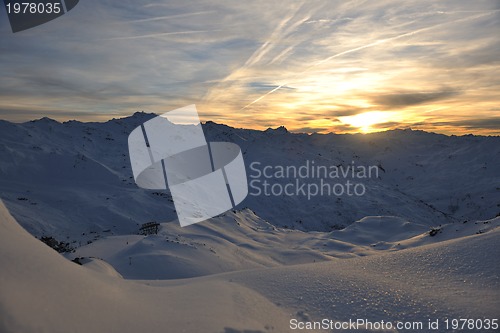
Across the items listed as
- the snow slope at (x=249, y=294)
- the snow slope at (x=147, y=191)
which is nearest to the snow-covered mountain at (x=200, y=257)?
Result: the snow slope at (x=249, y=294)

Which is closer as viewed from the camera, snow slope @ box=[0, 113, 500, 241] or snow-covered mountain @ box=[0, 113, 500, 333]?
snow-covered mountain @ box=[0, 113, 500, 333]

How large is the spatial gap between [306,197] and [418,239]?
19656 mm

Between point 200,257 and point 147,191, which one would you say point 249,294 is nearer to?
point 200,257

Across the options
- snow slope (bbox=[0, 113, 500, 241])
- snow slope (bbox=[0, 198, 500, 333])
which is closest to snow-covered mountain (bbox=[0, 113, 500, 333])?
snow slope (bbox=[0, 198, 500, 333])

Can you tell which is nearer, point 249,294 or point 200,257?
point 249,294

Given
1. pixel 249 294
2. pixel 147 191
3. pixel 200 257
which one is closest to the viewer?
pixel 249 294

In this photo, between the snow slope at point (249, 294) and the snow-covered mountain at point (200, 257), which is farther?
the snow-covered mountain at point (200, 257)

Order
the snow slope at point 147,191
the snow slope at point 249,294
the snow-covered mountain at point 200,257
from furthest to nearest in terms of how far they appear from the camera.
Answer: the snow slope at point 147,191
the snow-covered mountain at point 200,257
the snow slope at point 249,294

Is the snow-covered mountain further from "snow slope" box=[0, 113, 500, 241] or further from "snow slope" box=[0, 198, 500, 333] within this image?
"snow slope" box=[0, 113, 500, 241]

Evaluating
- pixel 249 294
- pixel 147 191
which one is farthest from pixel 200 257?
pixel 147 191

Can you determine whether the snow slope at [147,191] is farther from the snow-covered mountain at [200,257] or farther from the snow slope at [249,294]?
the snow slope at [249,294]

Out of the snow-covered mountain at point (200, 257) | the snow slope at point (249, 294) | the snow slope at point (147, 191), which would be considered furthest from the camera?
the snow slope at point (147, 191)

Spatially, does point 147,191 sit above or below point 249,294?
above

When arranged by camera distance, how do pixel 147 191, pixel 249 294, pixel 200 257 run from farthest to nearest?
pixel 147 191
pixel 200 257
pixel 249 294
